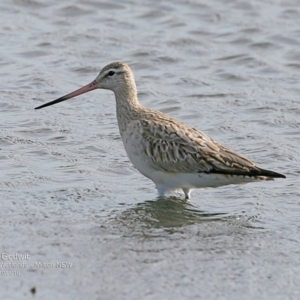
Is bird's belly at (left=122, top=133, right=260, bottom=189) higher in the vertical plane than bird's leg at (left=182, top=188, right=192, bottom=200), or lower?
higher

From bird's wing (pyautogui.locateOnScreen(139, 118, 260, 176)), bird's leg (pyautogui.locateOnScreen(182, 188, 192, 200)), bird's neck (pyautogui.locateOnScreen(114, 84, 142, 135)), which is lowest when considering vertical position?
bird's leg (pyautogui.locateOnScreen(182, 188, 192, 200))

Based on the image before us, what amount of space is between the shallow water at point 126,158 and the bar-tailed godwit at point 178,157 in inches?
9.9

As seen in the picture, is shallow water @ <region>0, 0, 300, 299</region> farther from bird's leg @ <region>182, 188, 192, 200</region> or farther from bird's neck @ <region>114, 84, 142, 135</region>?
bird's neck @ <region>114, 84, 142, 135</region>

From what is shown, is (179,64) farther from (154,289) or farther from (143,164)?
(154,289)

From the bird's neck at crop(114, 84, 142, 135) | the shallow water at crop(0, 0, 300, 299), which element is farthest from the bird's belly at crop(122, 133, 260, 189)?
the bird's neck at crop(114, 84, 142, 135)

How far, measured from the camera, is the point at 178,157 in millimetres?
9844

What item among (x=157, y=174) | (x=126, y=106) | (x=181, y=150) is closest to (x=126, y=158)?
(x=126, y=106)

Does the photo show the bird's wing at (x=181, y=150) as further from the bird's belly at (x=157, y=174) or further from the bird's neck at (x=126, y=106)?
the bird's neck at (x=126, y=106)

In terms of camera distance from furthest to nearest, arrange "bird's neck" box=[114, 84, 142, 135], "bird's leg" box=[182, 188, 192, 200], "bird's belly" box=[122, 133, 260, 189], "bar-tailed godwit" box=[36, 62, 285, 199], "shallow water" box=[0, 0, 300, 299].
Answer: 1. "bird's neck" box=[114, 84, 142, 135]
2. "bird's leg" box=[182, 188, 192, 200]
3. "bird's belly" box=[122, 133, 260, 189]
4. "bar-tailed godwit" box=[36, 62, 285, 199]
5. "shallow water" box=[0, 0, 300, 299]

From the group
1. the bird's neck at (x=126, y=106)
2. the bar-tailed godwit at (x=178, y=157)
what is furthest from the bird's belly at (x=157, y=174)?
the bird's neck at (x=126, y=106)

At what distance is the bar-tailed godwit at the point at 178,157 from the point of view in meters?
9.62

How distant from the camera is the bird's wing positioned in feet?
31.8

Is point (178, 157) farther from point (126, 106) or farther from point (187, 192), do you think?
point (126, 106)

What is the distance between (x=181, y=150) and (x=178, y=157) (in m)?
0.08
